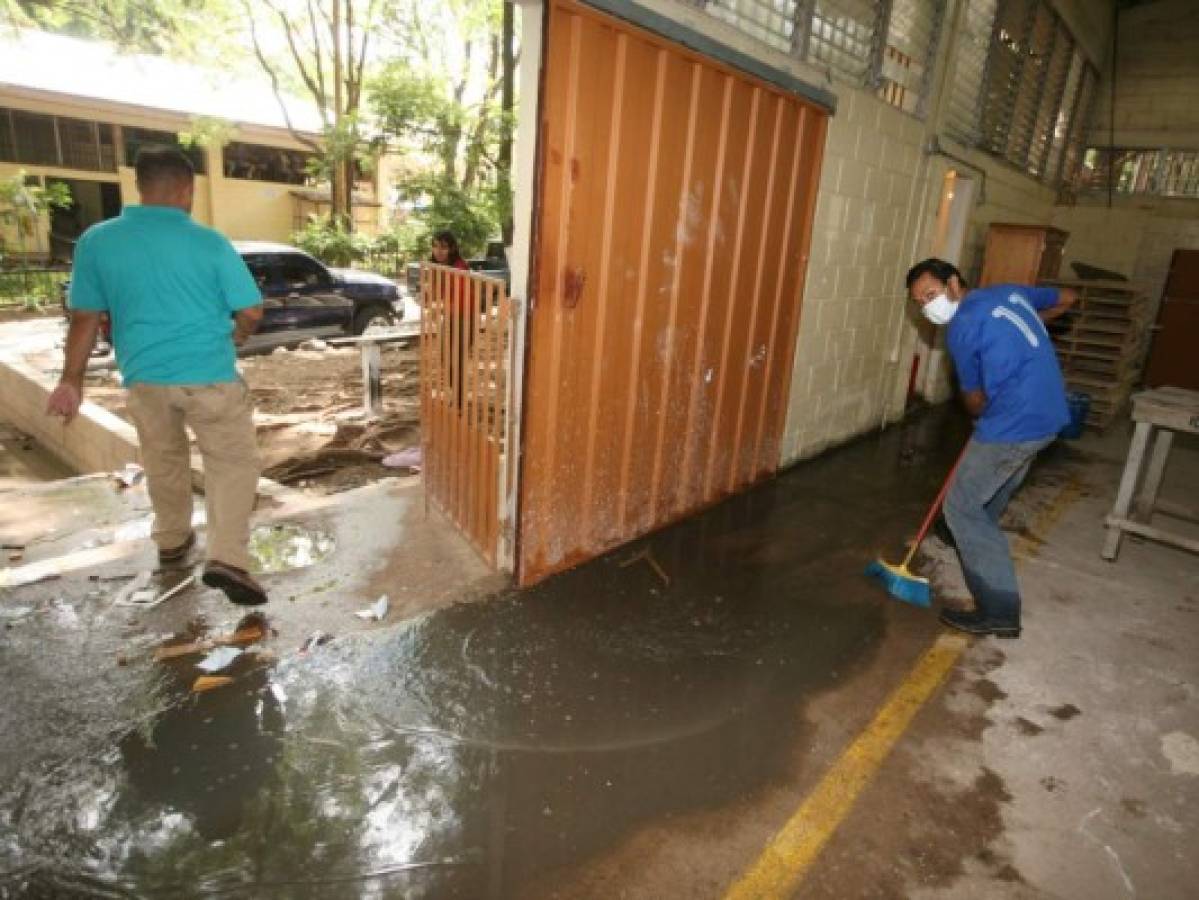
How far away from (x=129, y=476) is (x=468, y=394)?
11.3 feet

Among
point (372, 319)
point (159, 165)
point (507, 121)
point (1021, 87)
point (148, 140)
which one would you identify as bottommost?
Result: point (372, 319)

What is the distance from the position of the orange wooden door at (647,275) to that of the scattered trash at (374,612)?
78 centimetres

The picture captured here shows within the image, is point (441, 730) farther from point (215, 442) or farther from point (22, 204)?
point (22, 204)

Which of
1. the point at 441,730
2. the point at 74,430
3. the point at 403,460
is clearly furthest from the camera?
the point at 74,430

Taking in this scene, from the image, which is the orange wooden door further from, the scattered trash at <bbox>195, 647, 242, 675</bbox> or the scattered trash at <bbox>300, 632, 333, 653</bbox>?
the scattered trash at <bbox>195, 647, 242, 675</bbox>

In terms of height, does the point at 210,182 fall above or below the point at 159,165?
above

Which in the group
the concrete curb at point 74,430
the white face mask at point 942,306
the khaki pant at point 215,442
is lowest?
the concrete curb at point 74,430

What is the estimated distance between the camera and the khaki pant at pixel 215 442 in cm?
359

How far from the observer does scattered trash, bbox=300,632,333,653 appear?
3.48m

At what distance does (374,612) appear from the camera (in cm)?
379

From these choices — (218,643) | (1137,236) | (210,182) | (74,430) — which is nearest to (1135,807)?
(218,643)

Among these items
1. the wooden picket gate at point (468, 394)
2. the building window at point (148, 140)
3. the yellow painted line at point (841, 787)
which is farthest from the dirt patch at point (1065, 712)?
the building window at point (148, 140)

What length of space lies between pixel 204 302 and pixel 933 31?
705cm

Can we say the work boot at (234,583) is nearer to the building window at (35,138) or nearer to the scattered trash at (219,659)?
the scattered trash at (219,659)
